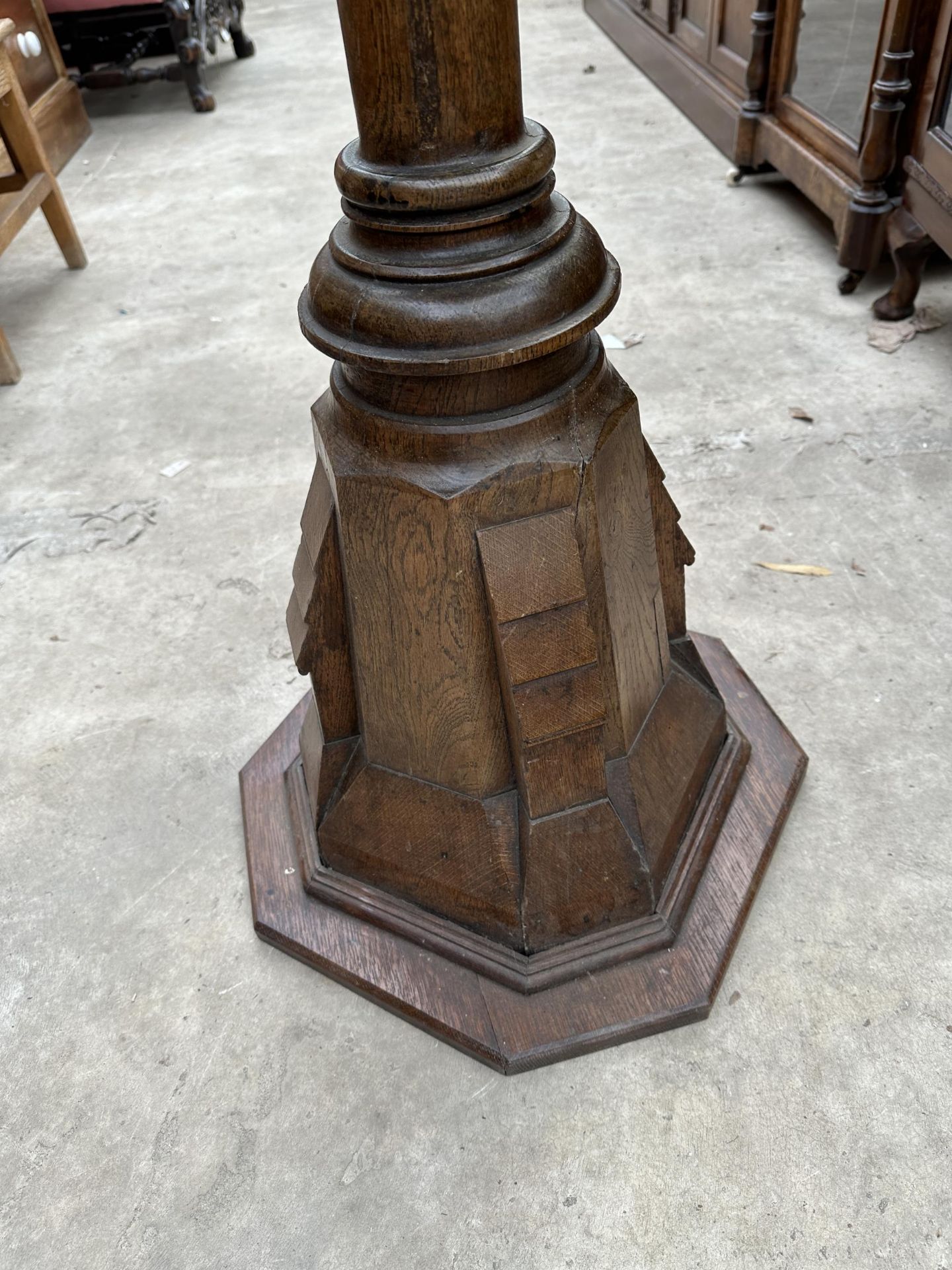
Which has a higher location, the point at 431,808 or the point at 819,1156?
the point at 431,808

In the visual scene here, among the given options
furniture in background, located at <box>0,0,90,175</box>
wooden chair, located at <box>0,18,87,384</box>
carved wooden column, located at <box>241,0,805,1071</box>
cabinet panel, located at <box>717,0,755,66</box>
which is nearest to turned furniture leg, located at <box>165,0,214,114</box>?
furniture in background, located at <box>0,0,90,175</box>

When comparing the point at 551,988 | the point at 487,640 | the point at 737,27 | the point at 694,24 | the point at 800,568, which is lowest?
the point at 800,568

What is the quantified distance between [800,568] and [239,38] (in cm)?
534

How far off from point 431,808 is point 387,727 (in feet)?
0.39

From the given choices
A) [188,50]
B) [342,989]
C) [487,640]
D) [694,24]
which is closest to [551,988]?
[342,989]

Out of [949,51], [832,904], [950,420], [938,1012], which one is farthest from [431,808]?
[949,51]

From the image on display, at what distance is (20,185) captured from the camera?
339 cm

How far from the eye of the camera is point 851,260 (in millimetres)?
2842

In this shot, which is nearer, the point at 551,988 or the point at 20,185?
the point at 551,988

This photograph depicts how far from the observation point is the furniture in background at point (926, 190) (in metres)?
2.40

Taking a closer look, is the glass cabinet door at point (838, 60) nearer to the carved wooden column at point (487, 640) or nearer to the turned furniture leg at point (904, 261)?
the turned furniture leg at point (904, 261)

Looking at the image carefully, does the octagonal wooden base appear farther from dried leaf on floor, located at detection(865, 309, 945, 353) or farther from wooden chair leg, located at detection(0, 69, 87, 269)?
wooden chair leg, located at detection(0, 69, 87, 269)

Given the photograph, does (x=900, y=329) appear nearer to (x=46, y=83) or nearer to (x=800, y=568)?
(x=800, y=568)

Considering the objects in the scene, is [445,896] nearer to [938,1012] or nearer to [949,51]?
[938,1012]
